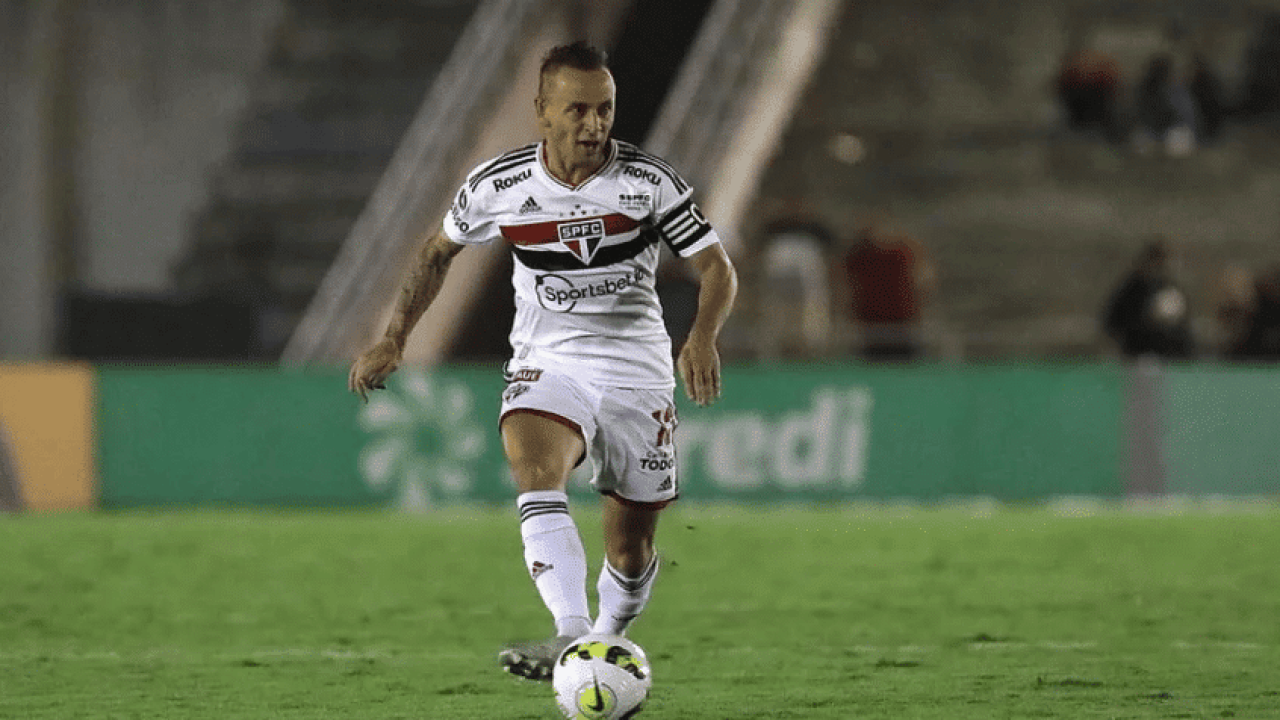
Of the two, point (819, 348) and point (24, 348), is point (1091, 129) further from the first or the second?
point (24, 348)

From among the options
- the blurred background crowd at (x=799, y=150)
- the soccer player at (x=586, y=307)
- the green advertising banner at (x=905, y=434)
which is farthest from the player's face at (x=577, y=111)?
the blurred background crowd at (x=799, y=150)

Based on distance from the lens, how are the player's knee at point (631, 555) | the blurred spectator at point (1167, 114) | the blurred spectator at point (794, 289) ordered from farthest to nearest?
1. the blurred spectator at point (1167, 114)
2. the blurred spectator at point (794, 289)
3. the player's knee at point (631, 555)

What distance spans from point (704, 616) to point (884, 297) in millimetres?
9814

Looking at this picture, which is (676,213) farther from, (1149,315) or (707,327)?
(1149,315)

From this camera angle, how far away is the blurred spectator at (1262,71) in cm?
2567

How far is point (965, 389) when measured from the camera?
17.5m

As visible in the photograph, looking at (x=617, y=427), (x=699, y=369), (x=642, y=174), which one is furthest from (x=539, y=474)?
(x=642, y=174)

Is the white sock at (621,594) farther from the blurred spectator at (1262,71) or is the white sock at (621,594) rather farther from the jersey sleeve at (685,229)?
the blurred spectator at (1262,71)

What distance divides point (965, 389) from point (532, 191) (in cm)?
1072

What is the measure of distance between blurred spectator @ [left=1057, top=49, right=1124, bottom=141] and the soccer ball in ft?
61.5

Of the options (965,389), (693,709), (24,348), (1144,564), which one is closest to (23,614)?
(693,709)

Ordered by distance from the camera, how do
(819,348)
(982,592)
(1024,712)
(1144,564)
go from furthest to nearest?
(819,348) → (1144,564) → (982,592) → (1024,712)

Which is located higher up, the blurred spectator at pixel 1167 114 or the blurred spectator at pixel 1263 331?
the blurred spectator at pixel 1167 114

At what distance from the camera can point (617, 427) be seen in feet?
23.7
